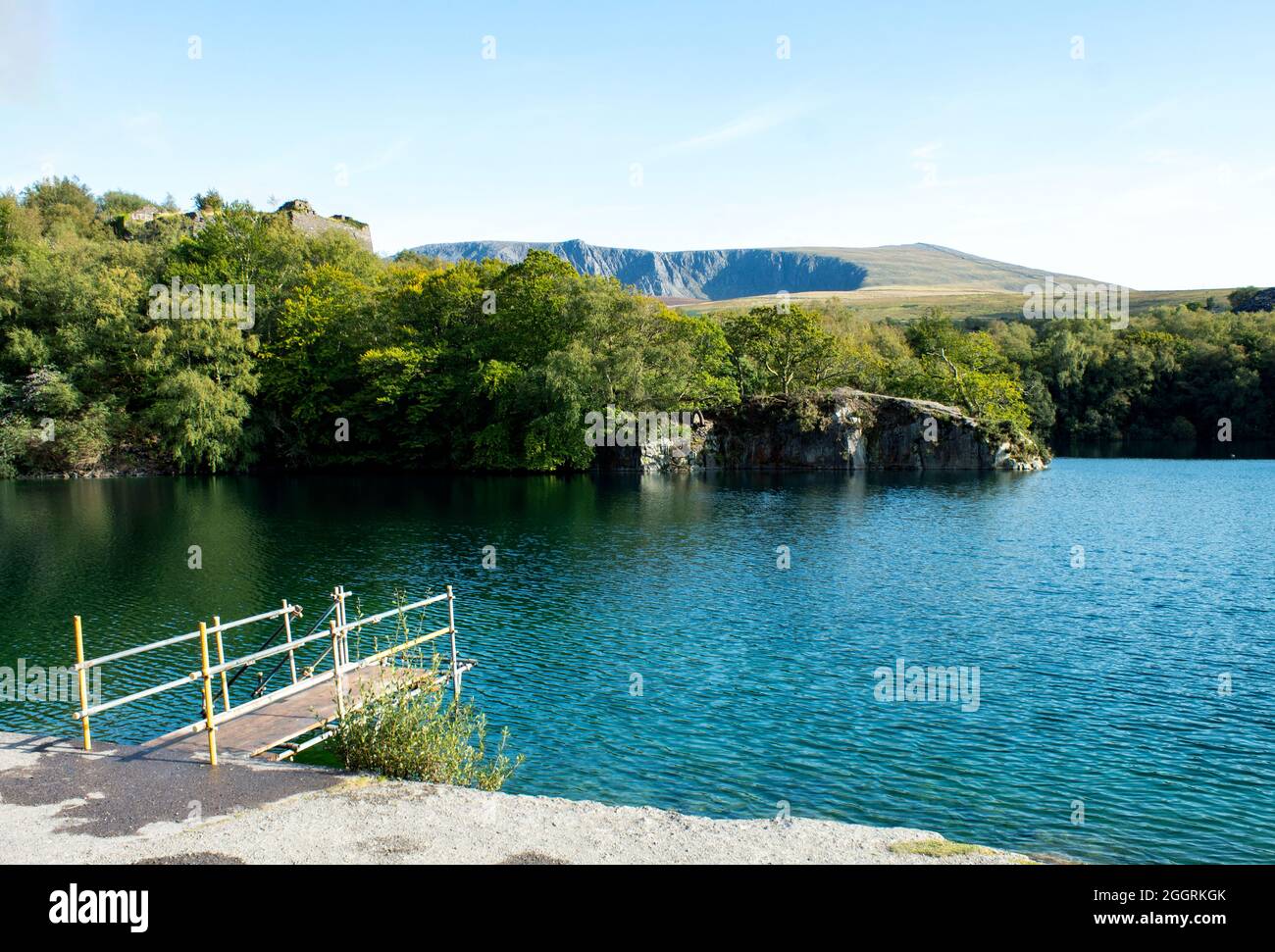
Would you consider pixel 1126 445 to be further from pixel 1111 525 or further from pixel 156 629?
pixel 156 629

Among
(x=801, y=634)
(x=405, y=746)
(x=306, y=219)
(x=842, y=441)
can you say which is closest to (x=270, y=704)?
(x=405, y=746)

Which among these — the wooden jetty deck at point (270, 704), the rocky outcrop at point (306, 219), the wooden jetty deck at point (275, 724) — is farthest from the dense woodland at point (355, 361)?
the wooden jetty deck at point (275, 724)

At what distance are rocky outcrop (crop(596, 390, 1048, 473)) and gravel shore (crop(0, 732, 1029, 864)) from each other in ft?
211

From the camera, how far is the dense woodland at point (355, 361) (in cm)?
7431

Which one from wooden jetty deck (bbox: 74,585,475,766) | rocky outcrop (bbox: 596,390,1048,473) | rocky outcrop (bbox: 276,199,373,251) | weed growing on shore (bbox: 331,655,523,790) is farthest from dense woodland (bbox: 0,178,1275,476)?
weed growing on shore (bbox: 331,655,523,790)

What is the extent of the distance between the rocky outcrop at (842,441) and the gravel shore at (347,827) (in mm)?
64266

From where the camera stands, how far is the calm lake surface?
16.0 m

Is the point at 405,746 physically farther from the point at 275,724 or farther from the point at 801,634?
the point at 801,634

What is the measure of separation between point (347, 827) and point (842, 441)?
71532 mm

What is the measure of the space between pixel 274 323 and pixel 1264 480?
8454 cm

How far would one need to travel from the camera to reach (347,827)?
39.0 feet

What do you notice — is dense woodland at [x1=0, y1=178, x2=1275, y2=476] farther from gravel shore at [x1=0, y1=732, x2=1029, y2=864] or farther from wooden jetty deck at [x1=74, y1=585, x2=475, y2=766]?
gravel shore at [x1=0, y1=732, x2=1029, y2=864]

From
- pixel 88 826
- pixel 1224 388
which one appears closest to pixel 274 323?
pixel 88 826
